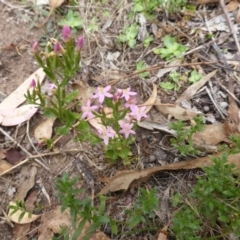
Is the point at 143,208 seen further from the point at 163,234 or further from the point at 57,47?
the point at 57,47

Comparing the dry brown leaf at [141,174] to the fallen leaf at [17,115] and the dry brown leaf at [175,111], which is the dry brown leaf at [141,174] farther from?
the fallen leaf at [17,115]

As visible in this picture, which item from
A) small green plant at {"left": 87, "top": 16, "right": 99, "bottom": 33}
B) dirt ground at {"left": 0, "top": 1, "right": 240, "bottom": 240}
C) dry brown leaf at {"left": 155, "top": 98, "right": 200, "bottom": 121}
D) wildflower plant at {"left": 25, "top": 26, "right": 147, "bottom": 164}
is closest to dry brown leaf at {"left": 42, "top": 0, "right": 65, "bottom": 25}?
dirt ground at {"left": 0, "top": 1, "right": 240, "bottom": 240}

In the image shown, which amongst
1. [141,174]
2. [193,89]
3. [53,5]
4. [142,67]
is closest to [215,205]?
[141,174]

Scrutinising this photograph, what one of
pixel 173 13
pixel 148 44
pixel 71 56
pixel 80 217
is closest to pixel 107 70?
pixel 148 44

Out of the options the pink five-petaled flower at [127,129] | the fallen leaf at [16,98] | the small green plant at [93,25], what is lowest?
the pink five-petaled flower at [127,129]

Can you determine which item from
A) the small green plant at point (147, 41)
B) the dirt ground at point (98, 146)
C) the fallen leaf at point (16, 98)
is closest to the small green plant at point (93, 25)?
the dirt ground at point (98, 146)

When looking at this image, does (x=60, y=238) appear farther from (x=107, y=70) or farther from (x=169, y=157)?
(x=107, y=70)
